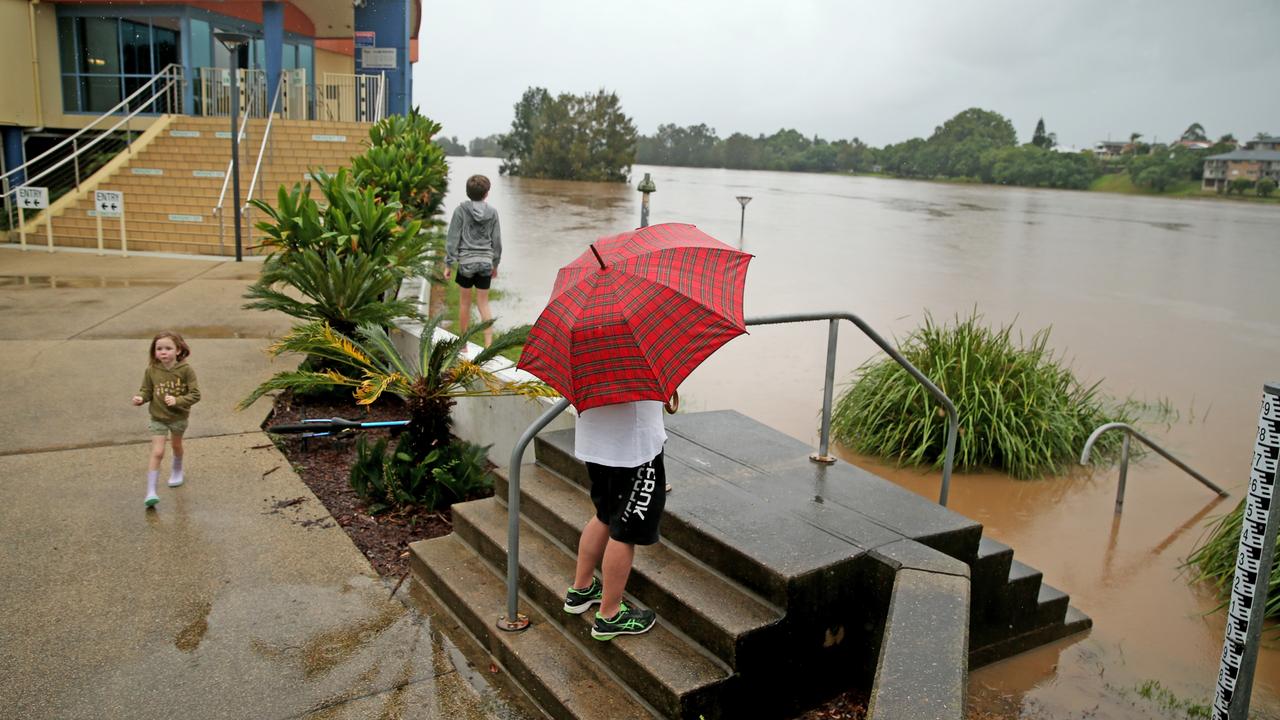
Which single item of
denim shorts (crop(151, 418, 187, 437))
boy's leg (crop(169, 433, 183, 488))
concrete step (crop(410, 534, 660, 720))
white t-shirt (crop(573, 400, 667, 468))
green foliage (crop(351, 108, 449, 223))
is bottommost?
concrete step (crop(410, 534, 660, 720))

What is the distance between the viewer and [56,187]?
67.5 ft

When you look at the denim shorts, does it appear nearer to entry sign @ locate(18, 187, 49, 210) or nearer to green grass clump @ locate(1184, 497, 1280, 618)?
green grass clump @ locate(1184, 497, 1280, 618)

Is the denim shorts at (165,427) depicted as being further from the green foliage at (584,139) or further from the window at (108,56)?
the green foliage at (584,139)

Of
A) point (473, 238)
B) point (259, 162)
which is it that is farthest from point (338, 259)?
point (259, 162)

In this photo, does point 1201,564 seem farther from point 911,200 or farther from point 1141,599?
point 911,200

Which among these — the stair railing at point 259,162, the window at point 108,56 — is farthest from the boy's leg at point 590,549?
the window at point 108,56

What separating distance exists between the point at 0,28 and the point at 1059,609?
2425 centimetres

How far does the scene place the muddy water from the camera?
5.63 meters

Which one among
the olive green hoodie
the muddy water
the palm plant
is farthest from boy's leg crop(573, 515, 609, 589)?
the olive green hoodie

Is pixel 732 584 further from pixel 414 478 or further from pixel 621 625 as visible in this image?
pixel 414 478

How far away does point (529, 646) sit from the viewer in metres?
4.07

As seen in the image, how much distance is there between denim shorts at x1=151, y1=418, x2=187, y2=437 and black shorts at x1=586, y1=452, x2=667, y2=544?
3173mm

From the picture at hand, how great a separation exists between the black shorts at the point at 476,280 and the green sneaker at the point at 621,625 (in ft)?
18.3

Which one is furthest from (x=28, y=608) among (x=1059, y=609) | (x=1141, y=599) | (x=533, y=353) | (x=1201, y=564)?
(x=1201, y=564)
